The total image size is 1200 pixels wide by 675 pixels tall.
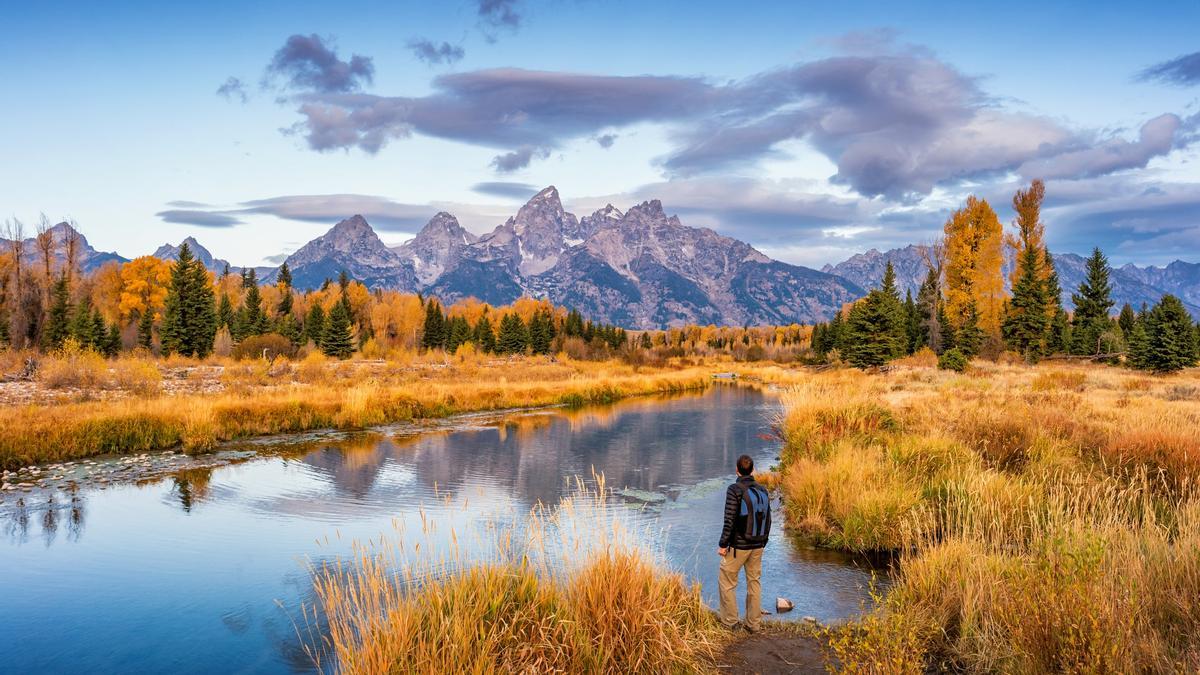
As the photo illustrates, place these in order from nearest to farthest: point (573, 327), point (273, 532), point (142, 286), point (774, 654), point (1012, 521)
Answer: point (774, 654), point (1012, 521), point (273, 532), point (142, 286), point (573, 327)

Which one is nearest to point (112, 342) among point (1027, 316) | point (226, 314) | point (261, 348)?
point (261, 348)

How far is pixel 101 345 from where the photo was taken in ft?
187

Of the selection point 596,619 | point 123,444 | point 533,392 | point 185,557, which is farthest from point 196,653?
point 533,392

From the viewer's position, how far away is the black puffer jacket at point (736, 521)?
724 centimetres

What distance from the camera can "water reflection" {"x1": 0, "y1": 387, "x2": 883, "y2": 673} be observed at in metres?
8.20

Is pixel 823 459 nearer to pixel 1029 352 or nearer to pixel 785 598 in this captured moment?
pixel 785 598

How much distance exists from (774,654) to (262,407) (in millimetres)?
23134

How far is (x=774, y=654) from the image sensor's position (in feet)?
22.7

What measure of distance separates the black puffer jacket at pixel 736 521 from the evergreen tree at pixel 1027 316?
1889 inches

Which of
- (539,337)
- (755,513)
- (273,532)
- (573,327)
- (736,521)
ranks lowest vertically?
(273,532)

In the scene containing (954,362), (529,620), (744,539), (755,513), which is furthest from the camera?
(954,362)

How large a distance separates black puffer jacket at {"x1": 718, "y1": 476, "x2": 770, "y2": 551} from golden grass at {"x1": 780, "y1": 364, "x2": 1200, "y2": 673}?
136 centimetres

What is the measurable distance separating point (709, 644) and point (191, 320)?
207 ft

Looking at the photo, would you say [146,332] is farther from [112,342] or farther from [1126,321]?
[1126,321]
